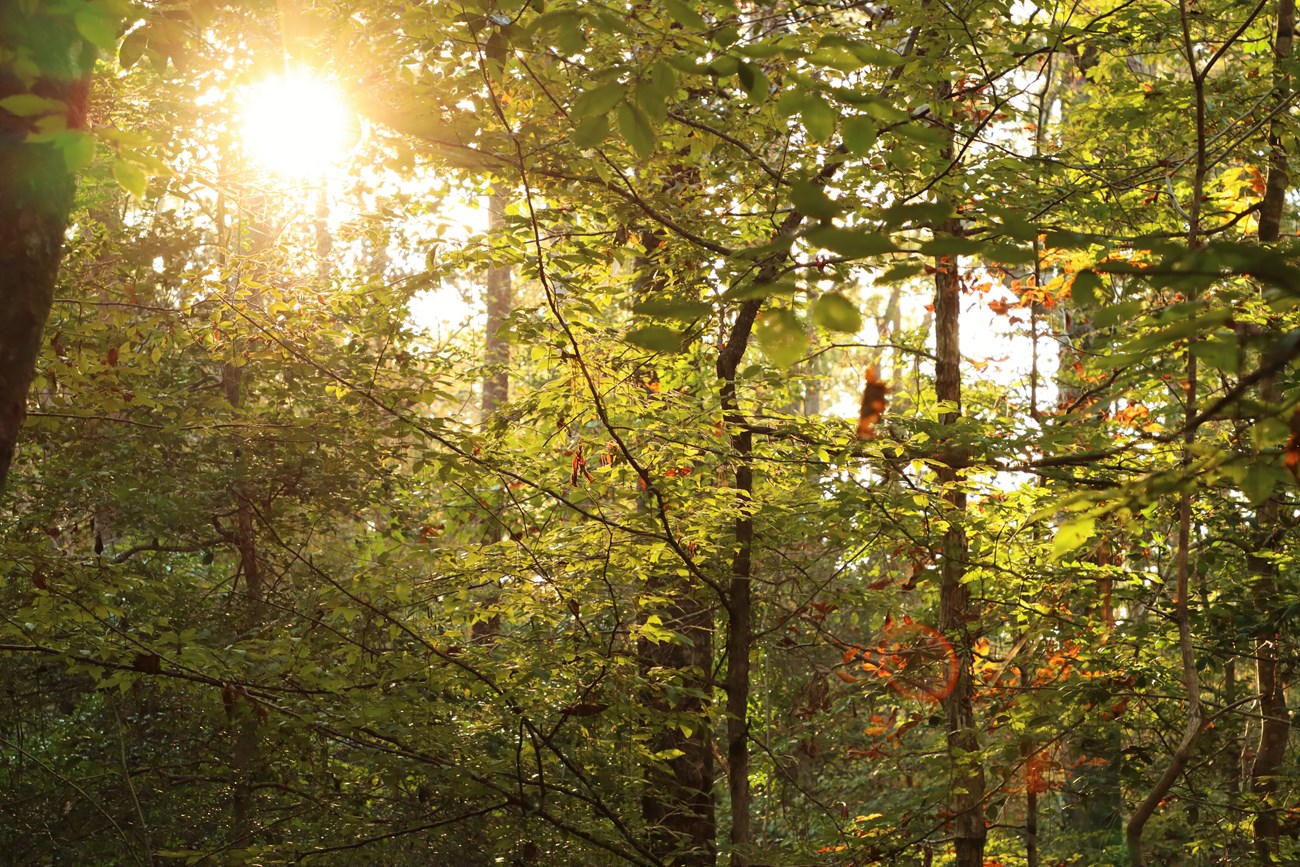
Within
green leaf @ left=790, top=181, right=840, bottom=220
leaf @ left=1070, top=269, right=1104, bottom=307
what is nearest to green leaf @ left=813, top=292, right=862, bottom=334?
green leaf @ left=790, top=181, right=840, bottom=220

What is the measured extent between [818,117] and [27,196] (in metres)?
Answer: 1.57

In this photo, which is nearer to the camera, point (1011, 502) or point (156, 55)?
point (156, 55)

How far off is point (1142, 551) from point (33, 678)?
8.11 metres

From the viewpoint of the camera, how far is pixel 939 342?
21.5 ft

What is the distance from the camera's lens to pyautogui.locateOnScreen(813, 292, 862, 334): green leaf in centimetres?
154

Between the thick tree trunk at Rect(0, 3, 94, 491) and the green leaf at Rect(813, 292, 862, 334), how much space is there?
56.1 inches

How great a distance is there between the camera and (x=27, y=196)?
6.34ft

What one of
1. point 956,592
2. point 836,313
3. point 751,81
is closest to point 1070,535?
point 836,313

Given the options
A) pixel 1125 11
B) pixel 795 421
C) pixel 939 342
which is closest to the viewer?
pixel 795 421

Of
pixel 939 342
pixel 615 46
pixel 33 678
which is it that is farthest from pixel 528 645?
pixel 33 678

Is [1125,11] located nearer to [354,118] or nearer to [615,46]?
[615,46]

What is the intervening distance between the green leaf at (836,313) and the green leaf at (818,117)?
0.48 metres

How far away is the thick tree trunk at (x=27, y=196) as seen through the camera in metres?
1.83

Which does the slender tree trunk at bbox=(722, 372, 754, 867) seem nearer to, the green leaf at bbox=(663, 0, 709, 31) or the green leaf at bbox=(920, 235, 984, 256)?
the green leaf at bbox=(663, 0, 709, 31)
